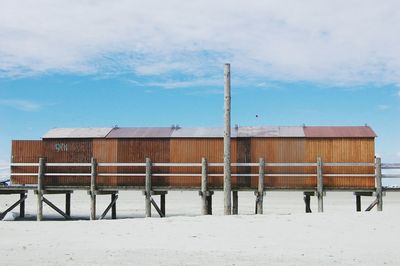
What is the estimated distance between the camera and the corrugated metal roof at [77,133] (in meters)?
27.0

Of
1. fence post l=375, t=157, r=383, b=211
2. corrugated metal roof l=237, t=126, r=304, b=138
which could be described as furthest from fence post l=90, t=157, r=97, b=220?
fence post l=375, t=157, r=383, b=211

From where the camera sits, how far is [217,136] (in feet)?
84.0

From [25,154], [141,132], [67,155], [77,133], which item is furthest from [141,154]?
[25,154]

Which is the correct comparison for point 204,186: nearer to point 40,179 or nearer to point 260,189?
point 260,189

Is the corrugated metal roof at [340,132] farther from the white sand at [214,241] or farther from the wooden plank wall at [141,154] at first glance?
the wooden plank wall at [141,154]

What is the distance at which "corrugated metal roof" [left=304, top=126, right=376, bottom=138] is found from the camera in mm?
24734

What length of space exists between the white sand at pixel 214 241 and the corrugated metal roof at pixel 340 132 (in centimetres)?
575

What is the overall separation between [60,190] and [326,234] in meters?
15.0

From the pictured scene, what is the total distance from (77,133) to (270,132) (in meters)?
9.72

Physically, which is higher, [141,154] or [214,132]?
[214,132]

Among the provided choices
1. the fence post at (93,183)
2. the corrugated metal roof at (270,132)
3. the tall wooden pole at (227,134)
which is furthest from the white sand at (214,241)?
the corrugated metal roof at (270,132)

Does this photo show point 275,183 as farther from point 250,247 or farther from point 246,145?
point 250,247

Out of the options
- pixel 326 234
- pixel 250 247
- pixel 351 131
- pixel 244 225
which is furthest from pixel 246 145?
pixel 250 247

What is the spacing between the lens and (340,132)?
25094mm
